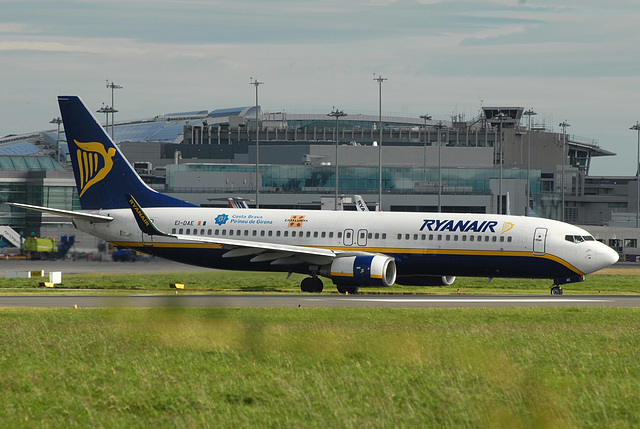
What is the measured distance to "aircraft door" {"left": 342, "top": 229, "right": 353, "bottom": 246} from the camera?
47.0 m

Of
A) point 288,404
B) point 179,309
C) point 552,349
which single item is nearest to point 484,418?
point 288,404

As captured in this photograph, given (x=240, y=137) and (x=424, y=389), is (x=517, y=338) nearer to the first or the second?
(x=424, y=389)

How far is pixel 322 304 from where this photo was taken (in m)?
36.8

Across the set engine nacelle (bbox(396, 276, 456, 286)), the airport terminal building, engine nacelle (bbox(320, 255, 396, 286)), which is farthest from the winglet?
the airport terminal building

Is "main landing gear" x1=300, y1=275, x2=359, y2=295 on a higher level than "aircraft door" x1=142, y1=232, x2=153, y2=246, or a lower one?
lower

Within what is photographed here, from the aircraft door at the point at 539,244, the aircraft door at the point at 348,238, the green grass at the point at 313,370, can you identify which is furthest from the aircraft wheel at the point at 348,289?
the green grass at the point at 313,370

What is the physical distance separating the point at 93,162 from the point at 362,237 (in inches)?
621

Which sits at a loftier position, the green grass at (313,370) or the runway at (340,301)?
the green grass at (313,370)

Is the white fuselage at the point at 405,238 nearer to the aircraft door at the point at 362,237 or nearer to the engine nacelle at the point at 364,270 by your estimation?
the aircraft door at the point at 362,237

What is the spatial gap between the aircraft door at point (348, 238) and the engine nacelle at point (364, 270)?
1.64m

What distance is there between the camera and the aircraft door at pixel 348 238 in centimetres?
4703

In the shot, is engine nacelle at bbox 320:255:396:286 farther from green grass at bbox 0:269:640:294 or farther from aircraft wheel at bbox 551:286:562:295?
aircraft wheel at bbox 551:286:562:295

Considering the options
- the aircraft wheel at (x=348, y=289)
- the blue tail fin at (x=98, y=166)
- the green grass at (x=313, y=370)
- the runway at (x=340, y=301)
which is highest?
the blue tail fin at (x=98, y=166)

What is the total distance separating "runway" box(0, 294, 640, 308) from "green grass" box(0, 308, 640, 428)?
492 cm
